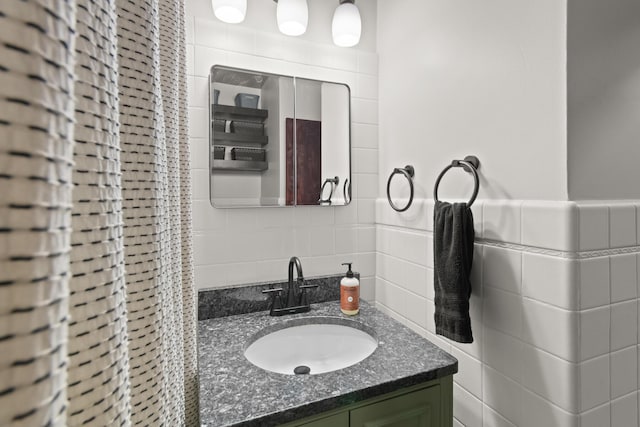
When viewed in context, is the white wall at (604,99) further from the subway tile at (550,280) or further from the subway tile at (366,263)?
the subway tile at (366,263)

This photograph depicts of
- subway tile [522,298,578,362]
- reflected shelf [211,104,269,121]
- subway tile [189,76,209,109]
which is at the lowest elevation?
subway tile [522,298,578,362]

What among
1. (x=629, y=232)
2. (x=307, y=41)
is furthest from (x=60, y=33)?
(x=307, y=41)

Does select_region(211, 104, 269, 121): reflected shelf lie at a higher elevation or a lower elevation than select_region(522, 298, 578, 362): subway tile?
higher

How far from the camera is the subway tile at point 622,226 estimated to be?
0.79 m

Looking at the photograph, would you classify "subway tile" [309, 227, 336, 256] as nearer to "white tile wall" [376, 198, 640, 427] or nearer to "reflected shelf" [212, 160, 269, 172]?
"reflected shelf" [212, 160, 269, 172]

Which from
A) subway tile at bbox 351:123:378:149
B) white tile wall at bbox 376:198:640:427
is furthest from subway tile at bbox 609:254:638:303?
subway tile at bbox 351:123:378:149

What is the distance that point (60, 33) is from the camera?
14 cm

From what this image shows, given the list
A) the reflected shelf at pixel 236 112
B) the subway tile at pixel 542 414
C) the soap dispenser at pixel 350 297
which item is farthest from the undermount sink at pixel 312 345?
the reflected shelf at pixel 236 112

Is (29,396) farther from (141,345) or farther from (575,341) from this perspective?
(575,341)

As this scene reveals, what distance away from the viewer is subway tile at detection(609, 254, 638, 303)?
787 mm

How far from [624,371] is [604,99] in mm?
711

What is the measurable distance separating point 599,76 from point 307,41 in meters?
1.09

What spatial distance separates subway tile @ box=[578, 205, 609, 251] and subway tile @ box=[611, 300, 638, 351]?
177 millimetres

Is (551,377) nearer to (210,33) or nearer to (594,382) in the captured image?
(594,382)
